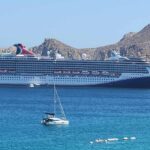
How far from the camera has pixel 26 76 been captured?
134m

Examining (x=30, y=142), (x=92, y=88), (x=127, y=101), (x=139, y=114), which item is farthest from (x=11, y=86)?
(x=30, y=142)

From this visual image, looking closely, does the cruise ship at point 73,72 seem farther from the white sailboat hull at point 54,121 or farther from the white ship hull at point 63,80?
the white sailboat hull at point 54,121

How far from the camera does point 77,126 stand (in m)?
59.4

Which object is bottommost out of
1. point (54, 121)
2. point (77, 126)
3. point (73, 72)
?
point (77, 126)

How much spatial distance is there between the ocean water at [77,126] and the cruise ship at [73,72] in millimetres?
42544

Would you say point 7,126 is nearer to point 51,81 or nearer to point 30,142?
point 30,142

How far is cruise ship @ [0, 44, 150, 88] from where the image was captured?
132m

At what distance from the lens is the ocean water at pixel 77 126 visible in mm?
48938

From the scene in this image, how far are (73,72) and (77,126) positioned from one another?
75.2m

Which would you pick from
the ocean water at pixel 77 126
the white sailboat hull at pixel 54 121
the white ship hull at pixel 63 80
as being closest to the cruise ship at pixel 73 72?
the white ship hull at pixel 63 80

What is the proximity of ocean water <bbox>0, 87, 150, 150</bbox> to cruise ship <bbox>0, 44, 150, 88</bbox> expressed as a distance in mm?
42544

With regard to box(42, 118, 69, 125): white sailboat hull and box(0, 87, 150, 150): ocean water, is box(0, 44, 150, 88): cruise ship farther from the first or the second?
box(42, 118, 69, 125): white sailboat hull

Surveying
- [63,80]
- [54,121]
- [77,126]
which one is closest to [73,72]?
[63,80]

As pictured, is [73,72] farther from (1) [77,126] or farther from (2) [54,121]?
(1) [77,126]
